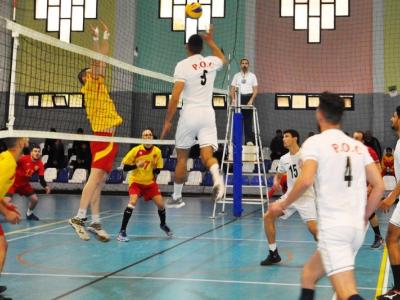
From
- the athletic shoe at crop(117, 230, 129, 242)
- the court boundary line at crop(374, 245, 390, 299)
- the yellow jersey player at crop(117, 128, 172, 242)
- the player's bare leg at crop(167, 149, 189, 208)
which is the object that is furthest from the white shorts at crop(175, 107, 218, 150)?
the athletic shoe at crop(117, 230, 129, 242)

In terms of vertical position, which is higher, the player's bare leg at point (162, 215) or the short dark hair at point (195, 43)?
the short dark hair at point (195, 43)

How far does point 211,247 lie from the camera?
8.80 metres

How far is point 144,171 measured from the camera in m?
9.74

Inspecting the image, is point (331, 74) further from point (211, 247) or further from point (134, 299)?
point (134, 299)

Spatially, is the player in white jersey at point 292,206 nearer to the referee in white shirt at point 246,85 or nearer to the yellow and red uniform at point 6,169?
the yellow and red uniform at point 6,169

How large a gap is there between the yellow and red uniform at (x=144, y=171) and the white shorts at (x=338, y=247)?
6222 mm

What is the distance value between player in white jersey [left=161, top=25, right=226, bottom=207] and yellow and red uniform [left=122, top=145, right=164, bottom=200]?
2.66 m

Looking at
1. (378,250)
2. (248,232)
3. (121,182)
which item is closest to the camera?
(378,250)

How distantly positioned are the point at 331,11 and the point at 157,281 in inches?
720

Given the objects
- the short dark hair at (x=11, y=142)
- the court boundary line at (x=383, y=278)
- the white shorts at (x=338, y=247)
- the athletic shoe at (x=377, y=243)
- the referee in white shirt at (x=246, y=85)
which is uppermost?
the referee in white shirt at (x=246, y=85)

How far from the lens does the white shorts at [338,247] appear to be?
3574 millimetres

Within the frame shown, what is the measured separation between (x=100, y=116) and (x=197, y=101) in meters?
1.59

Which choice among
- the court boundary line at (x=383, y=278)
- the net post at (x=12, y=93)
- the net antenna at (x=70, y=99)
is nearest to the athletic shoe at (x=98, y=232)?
the net post at (x=12, y=93)

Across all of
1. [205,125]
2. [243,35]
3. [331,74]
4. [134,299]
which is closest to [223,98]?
[243,35]
